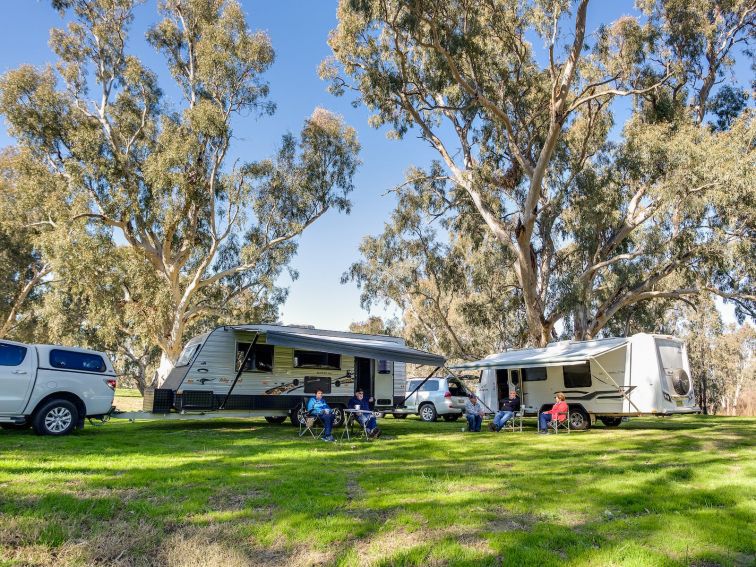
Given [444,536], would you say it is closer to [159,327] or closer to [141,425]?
[141,425]

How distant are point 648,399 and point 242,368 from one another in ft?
32.0

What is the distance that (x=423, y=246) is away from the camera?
28031mm

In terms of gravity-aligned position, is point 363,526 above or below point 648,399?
below

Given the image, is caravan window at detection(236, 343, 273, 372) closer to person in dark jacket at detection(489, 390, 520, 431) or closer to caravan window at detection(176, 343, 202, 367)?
caravan window at detection(176, 343, 202, 367)

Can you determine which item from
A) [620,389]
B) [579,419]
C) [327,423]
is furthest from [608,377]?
[327,423]

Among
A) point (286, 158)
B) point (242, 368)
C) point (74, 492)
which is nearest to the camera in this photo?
point (74, 492)

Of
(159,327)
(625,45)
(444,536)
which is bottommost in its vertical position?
(444,536)

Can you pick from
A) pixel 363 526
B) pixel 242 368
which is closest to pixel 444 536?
pixel 363 526

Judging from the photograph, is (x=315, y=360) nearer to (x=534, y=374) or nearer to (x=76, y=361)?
(x=76, y=361)

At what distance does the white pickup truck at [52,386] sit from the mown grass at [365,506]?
541 millimetres

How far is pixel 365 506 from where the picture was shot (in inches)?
198

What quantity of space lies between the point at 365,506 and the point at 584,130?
21.0m

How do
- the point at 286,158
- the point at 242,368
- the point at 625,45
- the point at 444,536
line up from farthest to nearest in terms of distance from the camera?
the point at 286,158 < the point at 625,45 < the point at 242,368 < the point at 444,536

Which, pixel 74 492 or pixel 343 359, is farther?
pixel 343 359
